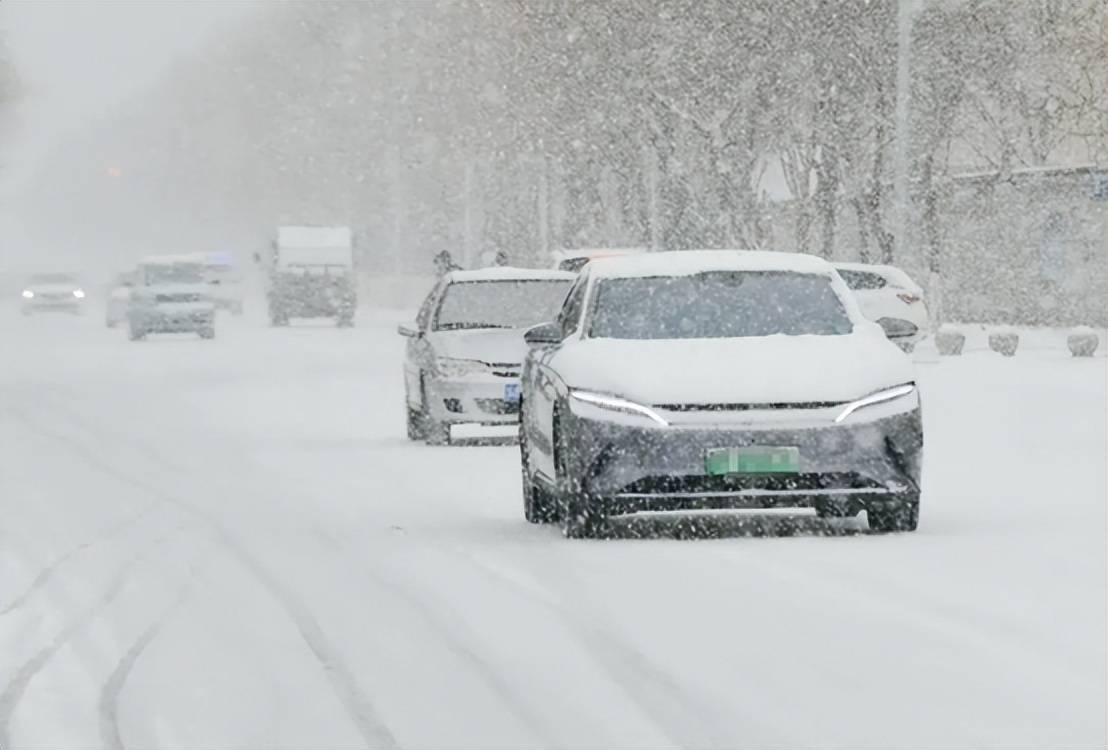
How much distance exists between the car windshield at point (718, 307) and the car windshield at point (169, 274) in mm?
41098

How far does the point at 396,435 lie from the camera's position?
916 inches

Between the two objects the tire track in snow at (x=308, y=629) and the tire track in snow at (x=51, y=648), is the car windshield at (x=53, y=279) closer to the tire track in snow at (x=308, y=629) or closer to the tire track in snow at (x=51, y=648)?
the tire track in snow at (x=308, y=629)

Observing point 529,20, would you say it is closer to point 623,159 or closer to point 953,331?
point 623,159

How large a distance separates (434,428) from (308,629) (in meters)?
12.0

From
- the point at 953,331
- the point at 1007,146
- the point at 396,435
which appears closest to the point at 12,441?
the point at 396,435

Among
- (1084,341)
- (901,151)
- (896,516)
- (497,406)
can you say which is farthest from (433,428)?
(901,151)

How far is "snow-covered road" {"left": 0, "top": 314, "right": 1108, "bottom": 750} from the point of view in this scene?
7840 millimetres

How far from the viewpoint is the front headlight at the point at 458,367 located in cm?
2180

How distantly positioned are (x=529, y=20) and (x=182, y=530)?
4923 cm

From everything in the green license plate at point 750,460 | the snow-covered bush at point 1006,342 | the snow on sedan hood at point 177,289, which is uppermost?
the green license plate at point 750,460

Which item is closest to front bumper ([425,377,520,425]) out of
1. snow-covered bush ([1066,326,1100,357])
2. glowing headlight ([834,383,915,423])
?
glowing headlight ([834,383,915,423])

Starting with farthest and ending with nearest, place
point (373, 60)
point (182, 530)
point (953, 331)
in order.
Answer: point (373, 60), point (953, 331), point (182, 530)

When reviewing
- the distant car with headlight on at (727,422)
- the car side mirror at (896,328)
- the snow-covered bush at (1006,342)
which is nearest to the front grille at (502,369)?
the car side mirror at (896,328)

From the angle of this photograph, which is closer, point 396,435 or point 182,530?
point 182,530
